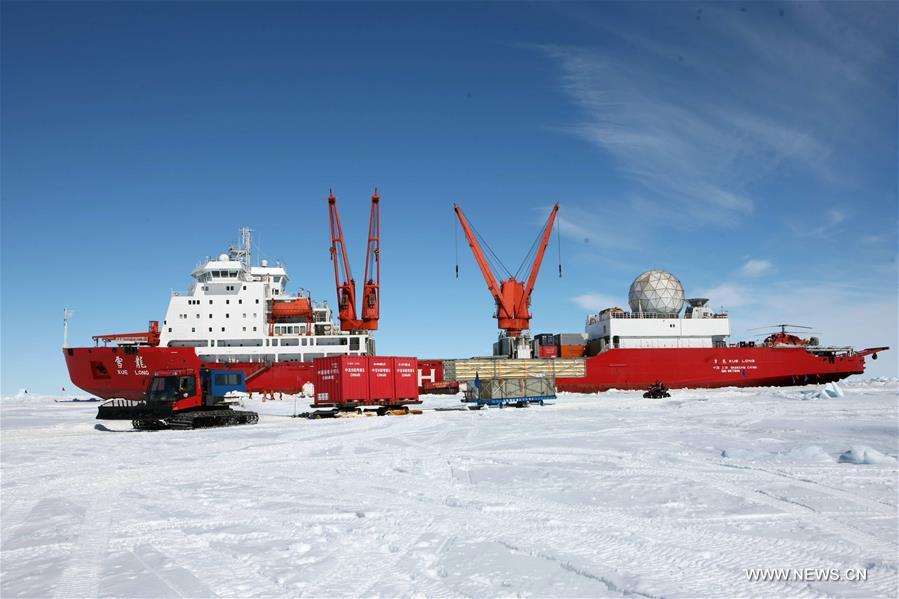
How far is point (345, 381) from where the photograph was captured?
92.9ft

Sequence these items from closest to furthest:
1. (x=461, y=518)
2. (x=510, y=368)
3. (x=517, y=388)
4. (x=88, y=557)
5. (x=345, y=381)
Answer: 1. (x=88, y=557)
2. (x=461, y=518)
3. (x=345, y=381)
4. (x=517, y=388)
5. (x=510, y=368)

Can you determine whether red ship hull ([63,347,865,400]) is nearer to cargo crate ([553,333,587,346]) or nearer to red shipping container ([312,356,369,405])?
cargo crate ([553,333,587,346])

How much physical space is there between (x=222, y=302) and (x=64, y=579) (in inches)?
1766

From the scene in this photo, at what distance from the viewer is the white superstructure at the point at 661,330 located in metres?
50.8

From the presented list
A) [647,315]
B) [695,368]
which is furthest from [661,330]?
[695,368]

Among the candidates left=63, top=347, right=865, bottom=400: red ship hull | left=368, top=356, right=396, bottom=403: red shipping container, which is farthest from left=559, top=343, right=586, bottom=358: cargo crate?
left=368, top=356, right=396, bottom=403: red shipping container

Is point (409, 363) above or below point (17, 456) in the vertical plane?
above

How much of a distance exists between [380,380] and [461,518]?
71.8 feet

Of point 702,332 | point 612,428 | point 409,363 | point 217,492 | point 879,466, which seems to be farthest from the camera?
point 702,332

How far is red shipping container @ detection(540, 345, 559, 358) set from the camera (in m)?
50.8

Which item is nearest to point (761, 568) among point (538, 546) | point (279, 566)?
point (538, 546)

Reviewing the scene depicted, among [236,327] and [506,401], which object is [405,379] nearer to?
[506,401]

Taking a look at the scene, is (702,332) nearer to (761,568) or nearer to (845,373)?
(845,373)

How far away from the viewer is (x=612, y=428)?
18531mm
